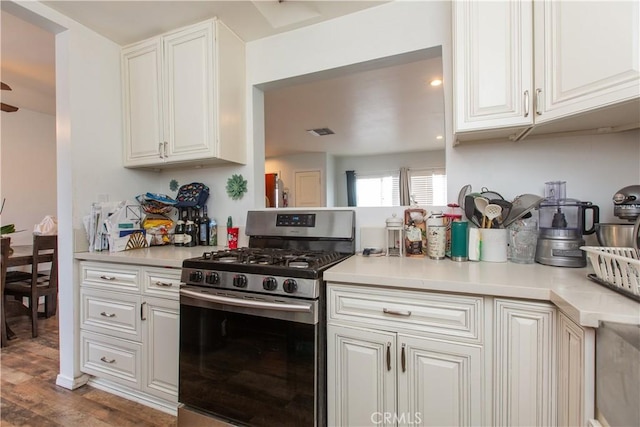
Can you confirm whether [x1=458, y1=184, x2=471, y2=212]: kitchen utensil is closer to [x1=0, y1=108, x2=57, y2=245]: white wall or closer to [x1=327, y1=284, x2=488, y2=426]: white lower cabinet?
[x1=327, y1=284, x2=488, y2=426]: white lower cabinet

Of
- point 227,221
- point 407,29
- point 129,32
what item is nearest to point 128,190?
point 227,221

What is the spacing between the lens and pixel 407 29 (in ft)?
5.60

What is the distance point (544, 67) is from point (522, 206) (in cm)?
59

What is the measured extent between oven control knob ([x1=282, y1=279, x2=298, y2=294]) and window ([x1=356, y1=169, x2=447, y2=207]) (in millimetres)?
5338

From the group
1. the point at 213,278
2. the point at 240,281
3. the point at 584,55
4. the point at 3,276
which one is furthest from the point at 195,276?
the point at 3,276

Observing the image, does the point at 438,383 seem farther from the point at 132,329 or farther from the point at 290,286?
the point at 132,329

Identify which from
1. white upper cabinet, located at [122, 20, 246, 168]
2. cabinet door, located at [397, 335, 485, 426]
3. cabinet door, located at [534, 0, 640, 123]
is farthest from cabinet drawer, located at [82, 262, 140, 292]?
cabinet door, located at [534, 0, 640, 123]

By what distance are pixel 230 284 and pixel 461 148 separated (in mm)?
1414

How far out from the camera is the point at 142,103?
211 centimetres

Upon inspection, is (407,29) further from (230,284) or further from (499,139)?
(230,284)

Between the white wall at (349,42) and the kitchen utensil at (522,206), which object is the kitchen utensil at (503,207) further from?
the white wall at (349,42)

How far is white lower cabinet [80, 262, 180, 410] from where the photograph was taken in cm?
158

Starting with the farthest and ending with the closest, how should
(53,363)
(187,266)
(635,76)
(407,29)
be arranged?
(53,363)
(407,29)
(187,266)
(635,76)

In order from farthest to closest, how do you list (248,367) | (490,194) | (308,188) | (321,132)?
1. (308,188)
2. (321,132)
3. (490,194)
4. (248,367)
